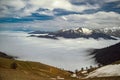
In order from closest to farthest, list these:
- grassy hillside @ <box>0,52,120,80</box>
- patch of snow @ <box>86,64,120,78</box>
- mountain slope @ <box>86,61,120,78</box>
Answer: grassy hillside @ <box>0,52,120,80</box> → mountain slope @ <box>86,61,120,78</box> → patch of snow @ <box>86,64,120,78</box>

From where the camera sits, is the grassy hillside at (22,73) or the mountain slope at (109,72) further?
the mountain slope at (109,72)

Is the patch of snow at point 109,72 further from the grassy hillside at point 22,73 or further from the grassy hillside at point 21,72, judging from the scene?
the grassy hillside at point 21,72

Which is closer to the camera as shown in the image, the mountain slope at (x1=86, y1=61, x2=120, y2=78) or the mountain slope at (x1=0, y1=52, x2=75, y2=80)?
the mountain slope at (x1=0, y1=52, x2=75, y2=80)

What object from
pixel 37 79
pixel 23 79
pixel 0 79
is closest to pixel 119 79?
pixel 37 79

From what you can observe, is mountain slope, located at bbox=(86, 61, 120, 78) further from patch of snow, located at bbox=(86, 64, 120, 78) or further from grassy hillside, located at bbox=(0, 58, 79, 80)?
grassy hillside, located at bbox=(0, 58, 79, 80)

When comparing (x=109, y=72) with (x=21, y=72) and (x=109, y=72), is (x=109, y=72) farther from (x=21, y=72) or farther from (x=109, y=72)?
(x=21, y=72)

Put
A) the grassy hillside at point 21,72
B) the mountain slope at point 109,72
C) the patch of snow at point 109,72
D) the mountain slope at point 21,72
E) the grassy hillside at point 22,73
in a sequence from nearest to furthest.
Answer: the grassy hillside at point 21,72, the mountain slope at point 21,72, the grassy hillside at point 22,73, the mountain slope at point 109,72, the patch of snow at point 109,72

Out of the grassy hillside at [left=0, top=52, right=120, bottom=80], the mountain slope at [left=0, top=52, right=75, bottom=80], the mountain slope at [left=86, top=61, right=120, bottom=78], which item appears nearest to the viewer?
the mountain slope at [left=0, top=52, right=75, bottom=80]

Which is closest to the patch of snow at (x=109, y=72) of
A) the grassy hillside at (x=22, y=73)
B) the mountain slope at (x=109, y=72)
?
the mountain slope at (x=109, y=72)

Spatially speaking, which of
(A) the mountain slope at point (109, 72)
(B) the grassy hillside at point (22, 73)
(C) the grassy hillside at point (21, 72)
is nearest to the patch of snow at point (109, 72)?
(A) the mountain slope at point (109, 72)

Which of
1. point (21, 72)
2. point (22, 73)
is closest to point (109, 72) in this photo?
point (21, 72)

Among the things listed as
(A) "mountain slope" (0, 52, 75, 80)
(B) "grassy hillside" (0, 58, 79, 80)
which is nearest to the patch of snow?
(A) "mountain slope" (0, 52, 75, 80)

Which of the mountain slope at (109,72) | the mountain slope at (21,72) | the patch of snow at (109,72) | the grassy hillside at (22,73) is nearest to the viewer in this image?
the mountain slope at (21,72)
